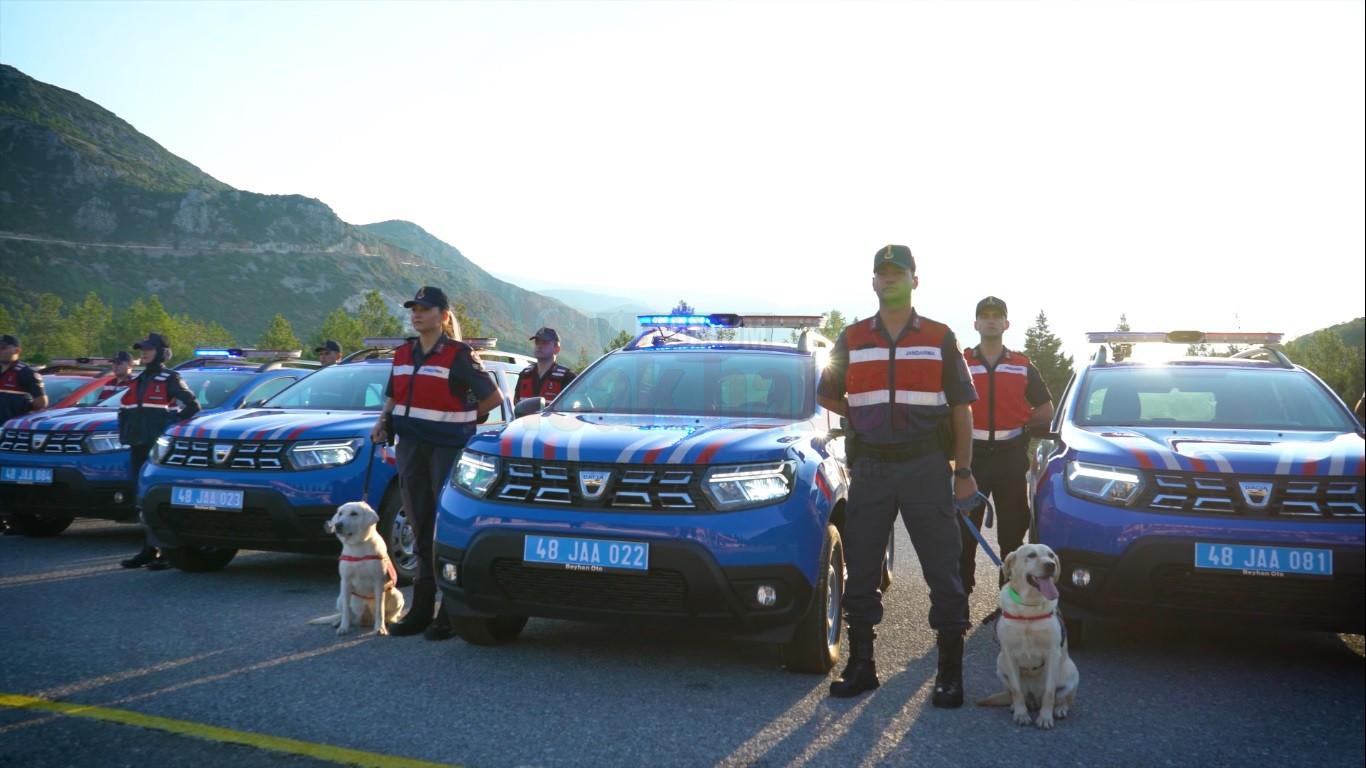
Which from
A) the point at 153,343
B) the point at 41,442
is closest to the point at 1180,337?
the point at 153,343

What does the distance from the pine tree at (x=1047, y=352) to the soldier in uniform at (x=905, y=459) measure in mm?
70192

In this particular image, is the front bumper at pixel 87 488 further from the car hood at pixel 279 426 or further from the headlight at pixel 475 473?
the headlight at pixel 475 473

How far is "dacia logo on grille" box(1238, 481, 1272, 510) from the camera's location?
5.11 metres

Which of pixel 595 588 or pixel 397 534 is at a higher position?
pixel 595 588

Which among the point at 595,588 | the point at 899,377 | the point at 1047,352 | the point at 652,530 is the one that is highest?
the point at 899,377

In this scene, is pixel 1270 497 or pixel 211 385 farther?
pixel 211 385

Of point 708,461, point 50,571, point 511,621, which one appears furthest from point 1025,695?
point 50,571

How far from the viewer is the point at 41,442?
950 centimetres

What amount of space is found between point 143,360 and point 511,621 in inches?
209

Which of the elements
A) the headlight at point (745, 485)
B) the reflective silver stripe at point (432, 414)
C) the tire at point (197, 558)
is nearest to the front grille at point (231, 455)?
the tire at point (197, 558)

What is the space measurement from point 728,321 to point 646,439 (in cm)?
300

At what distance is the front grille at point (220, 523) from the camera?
7.16 metres

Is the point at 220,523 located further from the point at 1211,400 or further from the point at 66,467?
the point at 1211,400

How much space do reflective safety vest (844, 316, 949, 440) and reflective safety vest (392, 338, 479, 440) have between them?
245cm
